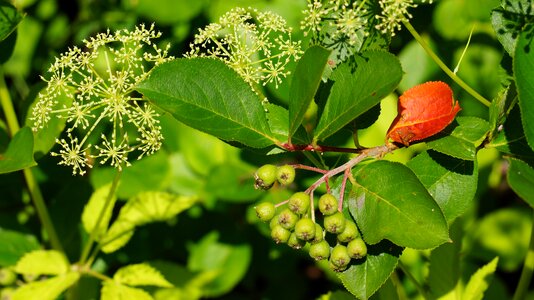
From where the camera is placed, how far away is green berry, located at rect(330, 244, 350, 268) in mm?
1573

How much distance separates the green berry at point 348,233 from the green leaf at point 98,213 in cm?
110

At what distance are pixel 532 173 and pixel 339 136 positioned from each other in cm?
98

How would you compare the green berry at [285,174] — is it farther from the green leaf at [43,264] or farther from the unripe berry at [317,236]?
the green leaf at [43,264]

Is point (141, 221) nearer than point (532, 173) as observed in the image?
No

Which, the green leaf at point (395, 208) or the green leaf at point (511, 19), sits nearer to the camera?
the green leaf at point (395, 208)

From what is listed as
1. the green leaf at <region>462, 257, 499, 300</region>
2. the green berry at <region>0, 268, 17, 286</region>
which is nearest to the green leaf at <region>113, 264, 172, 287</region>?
the green berry at <region>0, 268, 17, 286</region>

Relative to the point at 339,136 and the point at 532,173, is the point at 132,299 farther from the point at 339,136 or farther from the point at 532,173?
the point at 532,173

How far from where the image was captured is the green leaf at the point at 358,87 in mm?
1473

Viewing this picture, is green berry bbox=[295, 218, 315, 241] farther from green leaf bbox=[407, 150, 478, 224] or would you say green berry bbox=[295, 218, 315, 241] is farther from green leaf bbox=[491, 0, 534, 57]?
green leaf bbox=[491, 0, 534, 57]

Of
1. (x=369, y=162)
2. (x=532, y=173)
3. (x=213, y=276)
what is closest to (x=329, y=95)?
(x=369, y=162)

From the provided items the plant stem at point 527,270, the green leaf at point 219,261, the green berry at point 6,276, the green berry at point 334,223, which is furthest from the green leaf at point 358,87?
the green berry at point 6,276

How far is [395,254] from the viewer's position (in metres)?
1.65

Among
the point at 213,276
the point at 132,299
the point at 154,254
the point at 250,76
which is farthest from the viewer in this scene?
the point at 154,254

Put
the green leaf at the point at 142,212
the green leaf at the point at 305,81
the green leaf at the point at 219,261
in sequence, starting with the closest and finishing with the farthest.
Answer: the green leaf at the point at 305,81, the green leaf at the point at 142,212, the green leaf at the point at 219,261
